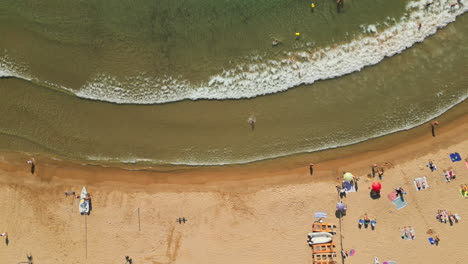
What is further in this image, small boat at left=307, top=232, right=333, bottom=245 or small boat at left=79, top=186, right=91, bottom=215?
small boat at left=79, top=186, right=91, bottom=215

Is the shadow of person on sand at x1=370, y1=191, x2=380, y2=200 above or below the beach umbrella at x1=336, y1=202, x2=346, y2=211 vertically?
above

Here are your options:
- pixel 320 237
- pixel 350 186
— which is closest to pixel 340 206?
pixel 350 186

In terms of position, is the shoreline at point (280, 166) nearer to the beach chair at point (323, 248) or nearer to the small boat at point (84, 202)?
the small boat at point (84, 202)

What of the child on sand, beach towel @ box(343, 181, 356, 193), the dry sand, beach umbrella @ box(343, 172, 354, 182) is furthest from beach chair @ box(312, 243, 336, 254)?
the child on sand

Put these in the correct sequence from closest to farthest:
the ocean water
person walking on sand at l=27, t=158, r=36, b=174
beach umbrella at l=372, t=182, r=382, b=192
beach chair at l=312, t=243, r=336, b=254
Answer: beach umbrella at l=372, t=182, r=382, b=192 < beach chair at l=312, t=243, r=336, b=254 < the ocean water < person walking on sand at l=27, t=158, r=36, b=174

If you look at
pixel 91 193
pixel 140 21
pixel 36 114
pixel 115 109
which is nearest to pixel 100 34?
pixel 140 21

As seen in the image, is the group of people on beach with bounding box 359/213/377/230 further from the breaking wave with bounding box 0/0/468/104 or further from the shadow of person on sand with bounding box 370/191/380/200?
the breaking wave with bounding box 0/0/468/104

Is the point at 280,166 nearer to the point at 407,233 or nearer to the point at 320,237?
the point at 320,237
